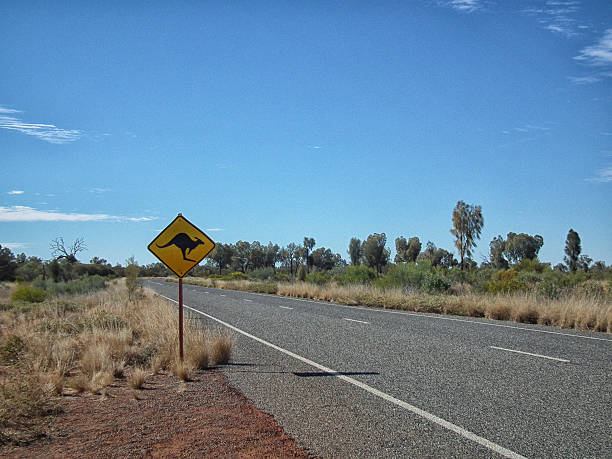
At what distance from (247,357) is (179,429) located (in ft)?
15.6

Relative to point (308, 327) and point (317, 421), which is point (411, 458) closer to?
point (317, 421)

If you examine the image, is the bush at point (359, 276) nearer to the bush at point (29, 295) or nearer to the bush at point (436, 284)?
the bush at point (436, 284)

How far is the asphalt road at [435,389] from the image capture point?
5004 millimetres

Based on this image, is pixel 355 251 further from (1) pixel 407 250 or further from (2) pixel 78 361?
(2) pixel 78 361

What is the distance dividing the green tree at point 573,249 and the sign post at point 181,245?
6117 centimetres

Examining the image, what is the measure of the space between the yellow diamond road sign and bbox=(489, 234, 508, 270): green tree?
203 ft

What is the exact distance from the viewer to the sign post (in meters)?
9.53

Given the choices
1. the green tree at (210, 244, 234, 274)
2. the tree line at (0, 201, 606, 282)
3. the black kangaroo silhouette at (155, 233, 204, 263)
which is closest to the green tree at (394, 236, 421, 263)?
the tree line at (0, 201, 606, 282)

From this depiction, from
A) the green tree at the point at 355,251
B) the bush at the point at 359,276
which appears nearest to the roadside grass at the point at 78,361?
the bush at the point at 359,276

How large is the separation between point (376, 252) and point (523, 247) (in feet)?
67.7

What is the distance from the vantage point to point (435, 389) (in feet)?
23.1

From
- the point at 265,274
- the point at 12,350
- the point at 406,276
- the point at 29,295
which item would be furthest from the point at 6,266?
the point at 12,350

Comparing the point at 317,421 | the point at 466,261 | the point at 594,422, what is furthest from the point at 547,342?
the point at 466,261

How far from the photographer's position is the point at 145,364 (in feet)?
31.5
